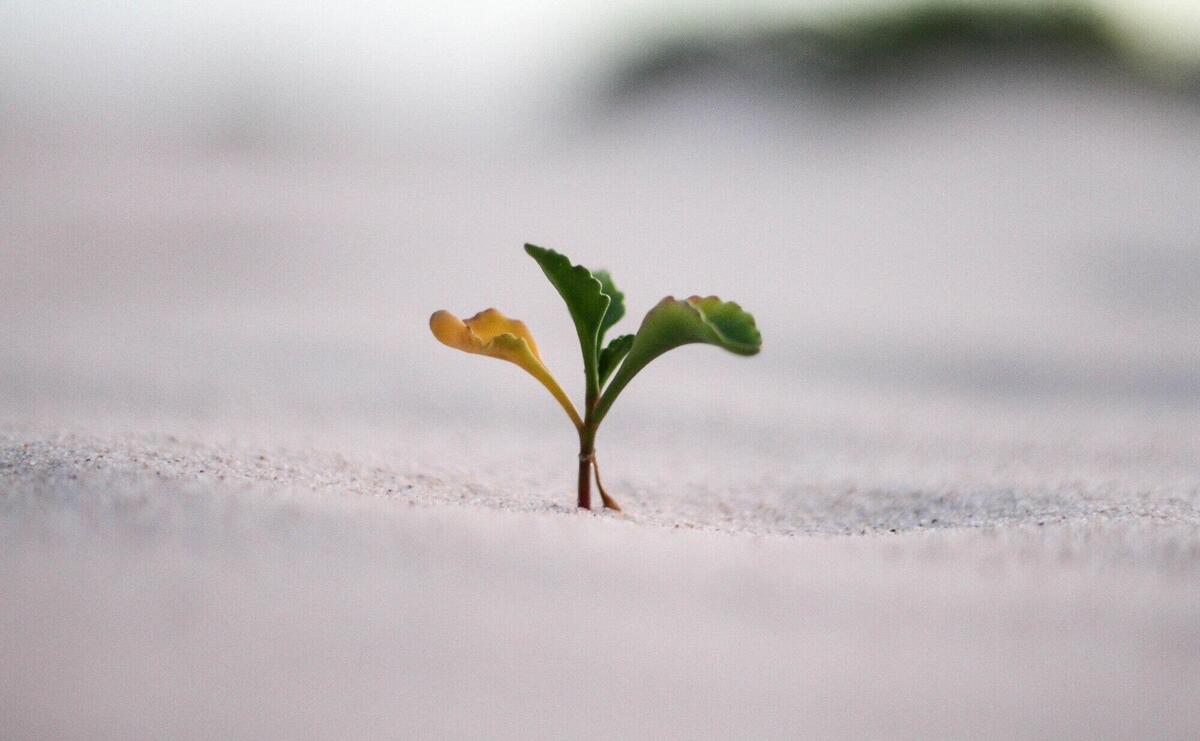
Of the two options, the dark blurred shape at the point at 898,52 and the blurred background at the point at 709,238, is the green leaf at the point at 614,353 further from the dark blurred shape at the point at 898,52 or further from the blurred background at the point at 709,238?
the dark blurred shape at the point at 898,52

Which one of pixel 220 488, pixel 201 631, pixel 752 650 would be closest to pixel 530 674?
pixel 752 650

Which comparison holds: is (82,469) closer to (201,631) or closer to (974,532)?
(201,631)

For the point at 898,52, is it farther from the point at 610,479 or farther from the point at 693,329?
the point at 693,329

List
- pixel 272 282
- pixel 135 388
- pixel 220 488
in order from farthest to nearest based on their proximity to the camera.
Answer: pixel 272 282 → pixel 135 388 → pixel 220 488

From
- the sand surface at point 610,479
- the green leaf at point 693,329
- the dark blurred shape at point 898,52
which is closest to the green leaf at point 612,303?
the green leaf at point 693,329

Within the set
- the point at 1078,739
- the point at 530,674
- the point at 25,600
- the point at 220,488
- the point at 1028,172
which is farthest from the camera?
the point at 1028,172

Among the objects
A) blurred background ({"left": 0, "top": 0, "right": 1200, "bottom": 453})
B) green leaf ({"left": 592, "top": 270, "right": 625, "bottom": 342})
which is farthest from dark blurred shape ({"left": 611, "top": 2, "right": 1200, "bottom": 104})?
green leaf ({"left": 592, "top": 270, "right": 625, "bottom": 342})

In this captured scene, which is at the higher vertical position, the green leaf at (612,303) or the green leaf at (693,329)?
the green leaf at (612,303)

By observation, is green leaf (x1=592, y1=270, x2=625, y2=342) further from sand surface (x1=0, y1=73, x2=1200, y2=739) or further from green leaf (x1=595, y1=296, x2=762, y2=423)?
sand surface (x1=0, y1=73, x2=1200, y2=739)
